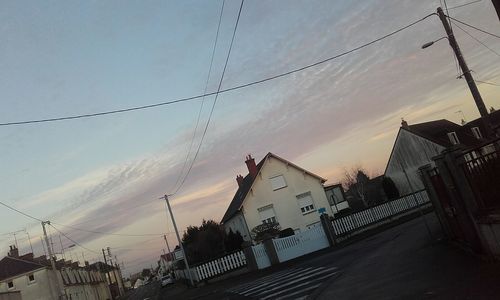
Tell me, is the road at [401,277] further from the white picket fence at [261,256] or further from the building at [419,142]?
the building at [419,142]

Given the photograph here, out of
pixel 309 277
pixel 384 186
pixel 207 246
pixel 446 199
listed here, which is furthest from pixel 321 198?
pixel 446 199

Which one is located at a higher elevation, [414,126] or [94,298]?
[414,126]

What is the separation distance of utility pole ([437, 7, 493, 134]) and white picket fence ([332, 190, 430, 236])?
10.9 m

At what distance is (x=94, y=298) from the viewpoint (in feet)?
266

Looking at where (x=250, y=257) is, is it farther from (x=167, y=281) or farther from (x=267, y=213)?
(x=167, y=281)

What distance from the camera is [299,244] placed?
28.8m

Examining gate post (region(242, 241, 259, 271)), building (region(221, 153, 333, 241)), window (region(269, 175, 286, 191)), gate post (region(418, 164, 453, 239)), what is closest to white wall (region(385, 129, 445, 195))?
building (region(221, 153, 333, 241))

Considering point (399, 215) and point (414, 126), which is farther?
point (414, 126)

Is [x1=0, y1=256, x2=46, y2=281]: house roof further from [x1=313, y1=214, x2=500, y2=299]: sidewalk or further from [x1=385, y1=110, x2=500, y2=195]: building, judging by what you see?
[x1=313, y1=214, x2=500, y2=299]: sidewalk

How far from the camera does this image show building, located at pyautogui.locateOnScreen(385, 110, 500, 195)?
164ft

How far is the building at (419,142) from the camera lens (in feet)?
164

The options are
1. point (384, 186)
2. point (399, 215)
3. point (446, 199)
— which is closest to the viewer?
point (446, 199)

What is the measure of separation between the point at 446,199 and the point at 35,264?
1988 inches

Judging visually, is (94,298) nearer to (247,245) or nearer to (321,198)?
(321,198)
